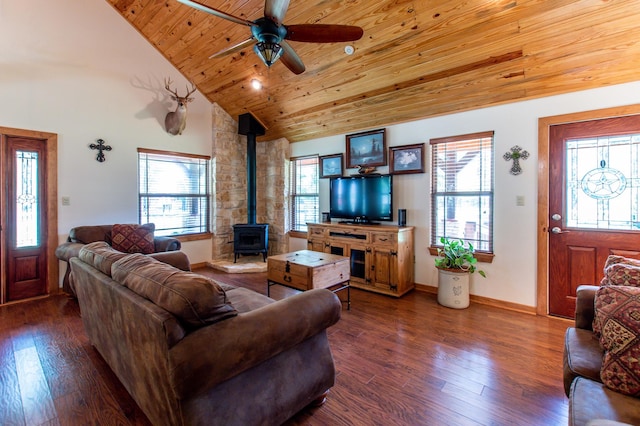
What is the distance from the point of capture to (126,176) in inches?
175

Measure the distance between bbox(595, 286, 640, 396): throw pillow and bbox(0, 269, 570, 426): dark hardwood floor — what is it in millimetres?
680

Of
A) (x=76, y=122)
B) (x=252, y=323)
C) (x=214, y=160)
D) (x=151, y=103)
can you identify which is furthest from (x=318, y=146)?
(x=252, y=323)

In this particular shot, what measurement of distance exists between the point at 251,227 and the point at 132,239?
6.39ft

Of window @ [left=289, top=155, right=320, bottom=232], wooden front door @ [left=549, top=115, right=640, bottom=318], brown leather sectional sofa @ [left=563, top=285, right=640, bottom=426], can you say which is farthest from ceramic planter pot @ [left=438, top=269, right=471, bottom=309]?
window @ [left=289, top=155, right=320, bottom=232]

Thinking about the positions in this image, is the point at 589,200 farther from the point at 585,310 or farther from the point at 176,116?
the point at 176,116

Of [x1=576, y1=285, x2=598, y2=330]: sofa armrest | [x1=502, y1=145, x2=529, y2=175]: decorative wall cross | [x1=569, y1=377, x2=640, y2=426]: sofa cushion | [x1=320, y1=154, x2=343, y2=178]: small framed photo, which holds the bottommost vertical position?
[x1=569, y1=377, x2=640, y2=426]: sofa cushion

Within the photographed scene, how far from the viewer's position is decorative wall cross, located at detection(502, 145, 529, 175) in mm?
3230

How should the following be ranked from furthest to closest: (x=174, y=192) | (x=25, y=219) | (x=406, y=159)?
(x=174, y=192), (x=406, y=159), (x=25, y=219)

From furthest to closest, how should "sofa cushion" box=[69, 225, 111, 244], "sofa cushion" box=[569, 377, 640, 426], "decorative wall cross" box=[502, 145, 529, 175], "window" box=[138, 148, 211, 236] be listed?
1. "window" box=[138, 148, 211, 236]
2. "sofa cushion" box=[69, 225, 111, 244]
3. "decorative wall cross" box=[502, 145, 529, 175]
4. "sofa cushion" box=[569, 377, 640, 426]

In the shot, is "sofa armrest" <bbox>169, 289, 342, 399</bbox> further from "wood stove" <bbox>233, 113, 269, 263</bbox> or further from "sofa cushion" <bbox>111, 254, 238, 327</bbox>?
"wood stove" <bbox>233, 113, 269, 263</bbox>

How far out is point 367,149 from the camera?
14.7 ft

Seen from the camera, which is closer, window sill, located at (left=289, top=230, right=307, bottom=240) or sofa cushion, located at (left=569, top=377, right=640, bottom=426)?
sofa cushion, located at (left=569, top=377, right=640, bottom=426)

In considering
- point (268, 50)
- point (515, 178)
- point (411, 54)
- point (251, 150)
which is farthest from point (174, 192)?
point (515, 178)

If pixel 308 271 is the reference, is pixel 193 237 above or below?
above
